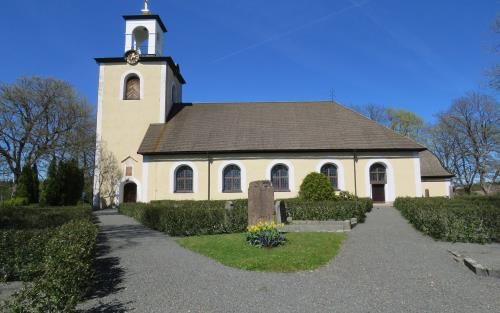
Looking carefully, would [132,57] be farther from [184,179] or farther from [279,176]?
[279,176]

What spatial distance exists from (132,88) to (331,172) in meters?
18.3

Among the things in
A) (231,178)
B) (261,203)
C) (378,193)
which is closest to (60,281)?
(261,203)

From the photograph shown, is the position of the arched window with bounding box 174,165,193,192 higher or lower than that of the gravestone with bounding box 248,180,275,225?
higher

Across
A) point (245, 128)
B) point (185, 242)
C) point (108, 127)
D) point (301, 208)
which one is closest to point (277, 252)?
point (185, 242)

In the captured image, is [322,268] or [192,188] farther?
[192,188]

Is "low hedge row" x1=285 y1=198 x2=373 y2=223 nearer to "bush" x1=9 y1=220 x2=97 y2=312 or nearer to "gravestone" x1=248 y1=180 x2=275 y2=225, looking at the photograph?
"gravestone" x1=248 y1=180 x2=275 y2=225

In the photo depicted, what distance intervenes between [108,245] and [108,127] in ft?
64.3

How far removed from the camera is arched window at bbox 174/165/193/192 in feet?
88.5

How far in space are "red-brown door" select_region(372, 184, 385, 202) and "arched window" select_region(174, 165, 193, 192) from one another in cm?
1395

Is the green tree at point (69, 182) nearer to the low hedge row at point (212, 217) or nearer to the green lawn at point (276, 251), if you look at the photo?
the low hedge row at point (212, 217)

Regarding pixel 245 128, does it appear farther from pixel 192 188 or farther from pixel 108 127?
pixel 108 127

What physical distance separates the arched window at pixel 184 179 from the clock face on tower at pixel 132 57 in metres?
10.5

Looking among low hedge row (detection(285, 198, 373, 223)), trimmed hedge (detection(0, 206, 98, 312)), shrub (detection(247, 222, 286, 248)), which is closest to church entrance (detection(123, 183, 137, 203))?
low hedge row (detection(285, 198, 373, 223))

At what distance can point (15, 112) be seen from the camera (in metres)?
33.0
